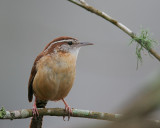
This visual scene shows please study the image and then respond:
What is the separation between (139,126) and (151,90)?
0.39ft

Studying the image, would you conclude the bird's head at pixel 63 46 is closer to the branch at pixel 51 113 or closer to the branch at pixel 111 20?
the branch at pixel 51 113

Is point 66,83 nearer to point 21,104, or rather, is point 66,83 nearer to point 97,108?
point 97,108

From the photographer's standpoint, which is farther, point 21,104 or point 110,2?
point 110,2

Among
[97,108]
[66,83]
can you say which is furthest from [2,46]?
[66,83]

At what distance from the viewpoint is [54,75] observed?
3725 mm

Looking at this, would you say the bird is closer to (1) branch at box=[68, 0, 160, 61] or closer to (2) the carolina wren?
(2) the carolina wren

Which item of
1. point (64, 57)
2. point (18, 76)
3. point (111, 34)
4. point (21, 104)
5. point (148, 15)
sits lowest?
point (21, 104)

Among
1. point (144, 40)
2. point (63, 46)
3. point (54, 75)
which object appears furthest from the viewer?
point (63, 46)

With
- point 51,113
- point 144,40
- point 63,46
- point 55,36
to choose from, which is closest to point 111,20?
point 144,40

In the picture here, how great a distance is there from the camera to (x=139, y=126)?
717 mm

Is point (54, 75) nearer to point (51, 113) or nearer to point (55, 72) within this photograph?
point (55, 72)

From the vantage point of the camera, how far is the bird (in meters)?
3.74

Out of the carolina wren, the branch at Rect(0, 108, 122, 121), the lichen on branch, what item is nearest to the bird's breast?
the carolina wren

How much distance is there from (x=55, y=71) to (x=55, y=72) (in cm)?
1
